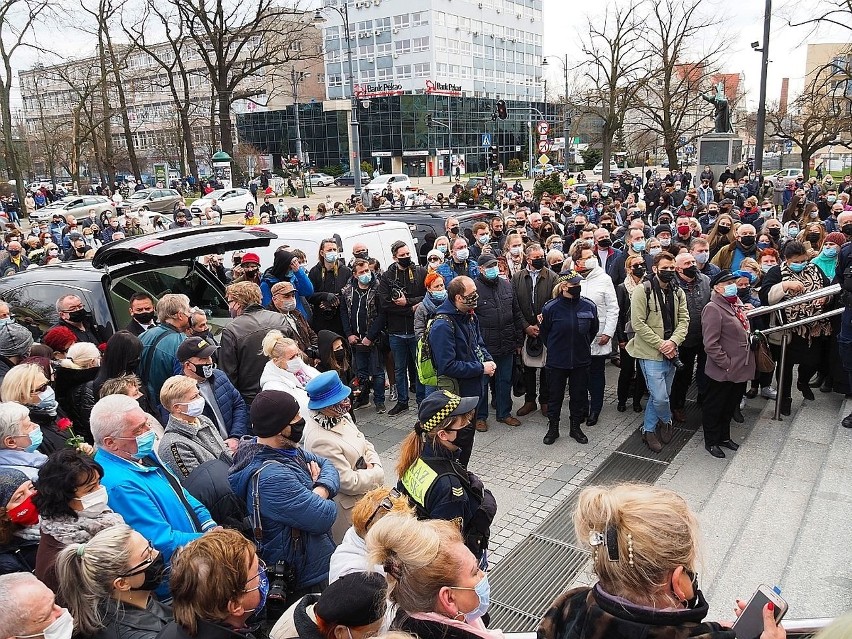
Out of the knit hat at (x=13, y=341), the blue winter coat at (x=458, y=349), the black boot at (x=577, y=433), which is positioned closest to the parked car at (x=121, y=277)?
the knit hat at (x=13, y=341)

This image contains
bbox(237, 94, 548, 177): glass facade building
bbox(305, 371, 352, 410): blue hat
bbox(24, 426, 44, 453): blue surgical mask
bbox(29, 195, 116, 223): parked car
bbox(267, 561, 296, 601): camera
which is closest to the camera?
bbox(267, 561, 296, 601): camera

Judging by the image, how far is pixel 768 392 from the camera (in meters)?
7.52

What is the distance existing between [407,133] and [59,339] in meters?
69.4

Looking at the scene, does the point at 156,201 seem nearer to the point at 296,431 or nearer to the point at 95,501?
the point at 296,431

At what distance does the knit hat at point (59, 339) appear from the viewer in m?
5.50

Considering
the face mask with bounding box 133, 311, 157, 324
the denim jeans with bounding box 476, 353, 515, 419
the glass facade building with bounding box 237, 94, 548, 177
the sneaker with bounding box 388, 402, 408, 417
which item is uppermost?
the glass facade building with bounding box 237, 94, 548, 177

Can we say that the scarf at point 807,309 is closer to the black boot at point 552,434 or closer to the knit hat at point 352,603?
the black boot at point 552,434

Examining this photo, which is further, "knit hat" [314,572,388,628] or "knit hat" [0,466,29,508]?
"knit hat" [0,466,29,508]

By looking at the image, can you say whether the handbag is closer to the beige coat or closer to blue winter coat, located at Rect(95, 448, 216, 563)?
the beige coat

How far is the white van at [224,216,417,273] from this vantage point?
9.02 m

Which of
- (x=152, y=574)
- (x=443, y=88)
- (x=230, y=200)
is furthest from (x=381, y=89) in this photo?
(x=152, y=574)

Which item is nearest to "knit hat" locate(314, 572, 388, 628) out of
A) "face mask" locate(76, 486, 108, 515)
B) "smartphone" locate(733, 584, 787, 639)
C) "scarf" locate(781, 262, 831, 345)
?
"smartphone" locate(733, 584, 787, 639)

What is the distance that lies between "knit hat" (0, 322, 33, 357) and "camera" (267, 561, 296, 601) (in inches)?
123

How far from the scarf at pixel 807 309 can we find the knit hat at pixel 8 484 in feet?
22.1
